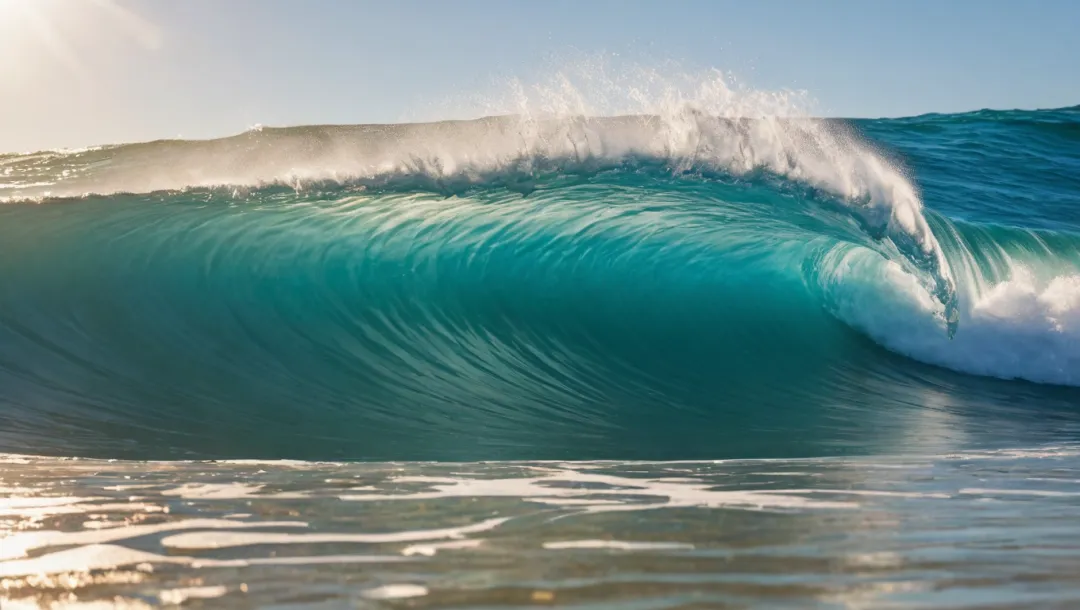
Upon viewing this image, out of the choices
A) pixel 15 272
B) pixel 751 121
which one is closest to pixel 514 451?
pixel 751 121

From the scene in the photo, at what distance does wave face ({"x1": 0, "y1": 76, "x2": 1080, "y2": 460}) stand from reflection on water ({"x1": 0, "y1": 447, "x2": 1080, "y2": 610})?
4.80 ft

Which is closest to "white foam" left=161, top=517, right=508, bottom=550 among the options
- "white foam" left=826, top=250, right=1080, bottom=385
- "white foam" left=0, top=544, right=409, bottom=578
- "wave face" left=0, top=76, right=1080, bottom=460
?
"white foam" left=0, top=544, right=409, bottom=578

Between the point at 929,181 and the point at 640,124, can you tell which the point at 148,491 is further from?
Result: the point at 929,181

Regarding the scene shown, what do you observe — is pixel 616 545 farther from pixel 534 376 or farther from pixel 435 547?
pixel 534 376

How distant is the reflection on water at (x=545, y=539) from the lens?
1.83 m

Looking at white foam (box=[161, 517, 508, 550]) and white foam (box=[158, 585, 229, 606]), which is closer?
white foam (box=[158, 585, 229, 606])

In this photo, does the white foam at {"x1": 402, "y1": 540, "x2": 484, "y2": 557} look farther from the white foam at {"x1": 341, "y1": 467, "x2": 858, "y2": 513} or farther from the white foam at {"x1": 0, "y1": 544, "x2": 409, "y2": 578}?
the white foam at {"x1": 341, "y1": 467, "x2": 858, "y2": 513}

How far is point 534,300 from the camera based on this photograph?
787cm

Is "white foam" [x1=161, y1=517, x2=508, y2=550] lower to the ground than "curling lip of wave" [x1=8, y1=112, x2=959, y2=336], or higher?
lower

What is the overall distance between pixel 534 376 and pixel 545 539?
4306mm

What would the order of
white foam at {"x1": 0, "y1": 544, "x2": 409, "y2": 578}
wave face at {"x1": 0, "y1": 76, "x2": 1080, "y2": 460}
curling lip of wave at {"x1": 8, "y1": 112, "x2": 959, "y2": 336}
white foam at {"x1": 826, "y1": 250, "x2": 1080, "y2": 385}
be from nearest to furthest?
white foam at {"x1": 0, "y1": 544, "x2": 409, "y2": 578}
wave face at {"x1": 0, "y1": 76, "x2": 1080, "y2": 460}
curling lip of wave at {"x1": 8, "y1": 112, "x2": 959, "y2": 336}
white foam at {"x1": 826, "y1": 250, "x2": 1080, "y2": 385}

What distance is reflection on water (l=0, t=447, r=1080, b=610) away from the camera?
1832 millimetres

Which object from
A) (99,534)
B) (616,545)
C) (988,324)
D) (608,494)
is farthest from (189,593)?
(988,324)

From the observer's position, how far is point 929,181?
13766 mm
